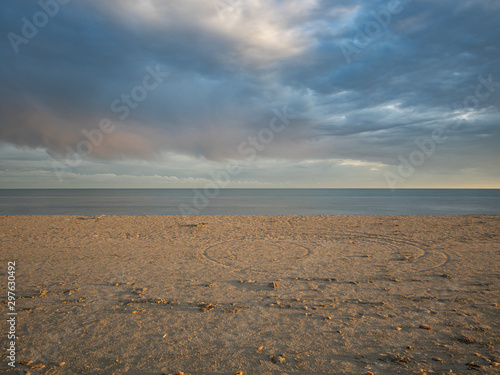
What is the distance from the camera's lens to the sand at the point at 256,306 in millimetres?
4301

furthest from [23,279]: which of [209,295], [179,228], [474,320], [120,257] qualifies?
[474,320]

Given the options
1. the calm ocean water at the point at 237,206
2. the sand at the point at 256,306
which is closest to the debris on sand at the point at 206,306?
the sand at the point at 256,306

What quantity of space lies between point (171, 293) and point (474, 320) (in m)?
6.55

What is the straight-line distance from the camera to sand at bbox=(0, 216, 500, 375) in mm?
4301

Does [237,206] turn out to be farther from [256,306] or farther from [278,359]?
[278,359]

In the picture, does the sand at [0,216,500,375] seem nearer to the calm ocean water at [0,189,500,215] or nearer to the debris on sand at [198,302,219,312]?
the debris on sand at [198,302,219,312]

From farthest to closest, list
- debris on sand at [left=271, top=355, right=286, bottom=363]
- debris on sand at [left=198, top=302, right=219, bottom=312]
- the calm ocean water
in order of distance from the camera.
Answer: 1. the calm ocean water
2. debris on sand at [left=198, top=302, right=219, bottom=312]
3. debris on sand at [left=271, top=355, right=286, bottom=363]

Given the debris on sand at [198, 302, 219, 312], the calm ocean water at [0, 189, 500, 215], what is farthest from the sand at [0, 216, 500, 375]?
the calm ocean water at [0, 189, 500, 215]

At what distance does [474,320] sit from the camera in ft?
17.9

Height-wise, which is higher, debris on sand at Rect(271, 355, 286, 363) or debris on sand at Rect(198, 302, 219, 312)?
debris on sand at Rect(271, 355, 286, 363)

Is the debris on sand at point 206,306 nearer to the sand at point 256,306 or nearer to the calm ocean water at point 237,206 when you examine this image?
the sand at point 256,306

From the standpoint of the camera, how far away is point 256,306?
20.6ft

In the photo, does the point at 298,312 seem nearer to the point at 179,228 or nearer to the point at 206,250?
the point at 206,250

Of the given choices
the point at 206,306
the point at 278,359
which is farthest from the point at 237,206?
the point at 278,359
